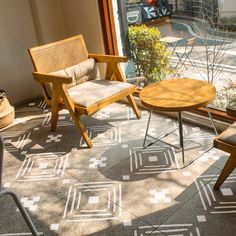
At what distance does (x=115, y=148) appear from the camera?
2.70 metres

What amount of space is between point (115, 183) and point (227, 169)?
2.56 ft

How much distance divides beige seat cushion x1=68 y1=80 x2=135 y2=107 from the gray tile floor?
0.39 meters

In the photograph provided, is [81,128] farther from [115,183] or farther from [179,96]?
[179,96]

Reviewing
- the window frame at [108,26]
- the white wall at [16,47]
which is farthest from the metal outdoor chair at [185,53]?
the white wall at [16,47]

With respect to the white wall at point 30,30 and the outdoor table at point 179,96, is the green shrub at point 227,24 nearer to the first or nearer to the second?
the outdoor table at point 179,96

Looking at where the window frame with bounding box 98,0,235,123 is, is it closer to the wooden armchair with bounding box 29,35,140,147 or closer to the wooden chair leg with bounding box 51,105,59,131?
the wooden armchair with bounding box 29,35,140,147

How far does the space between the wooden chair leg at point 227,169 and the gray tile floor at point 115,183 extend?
69mm

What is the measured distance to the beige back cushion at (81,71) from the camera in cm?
307

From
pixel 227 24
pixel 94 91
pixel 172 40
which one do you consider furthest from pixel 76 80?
pixel 227 24

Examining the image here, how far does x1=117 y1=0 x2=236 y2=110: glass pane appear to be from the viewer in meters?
2.57

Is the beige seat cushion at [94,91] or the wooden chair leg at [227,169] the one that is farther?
the beige seat cushion at [94,91]

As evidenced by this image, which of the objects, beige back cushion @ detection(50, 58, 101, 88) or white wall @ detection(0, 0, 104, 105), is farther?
white wall @ detection(0, 0, 104, 105)

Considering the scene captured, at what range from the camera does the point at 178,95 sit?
2.35 meters

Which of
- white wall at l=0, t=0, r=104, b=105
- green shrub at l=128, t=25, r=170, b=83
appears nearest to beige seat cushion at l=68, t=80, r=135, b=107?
green shrub at l=128, t=25, r=170, b=83
